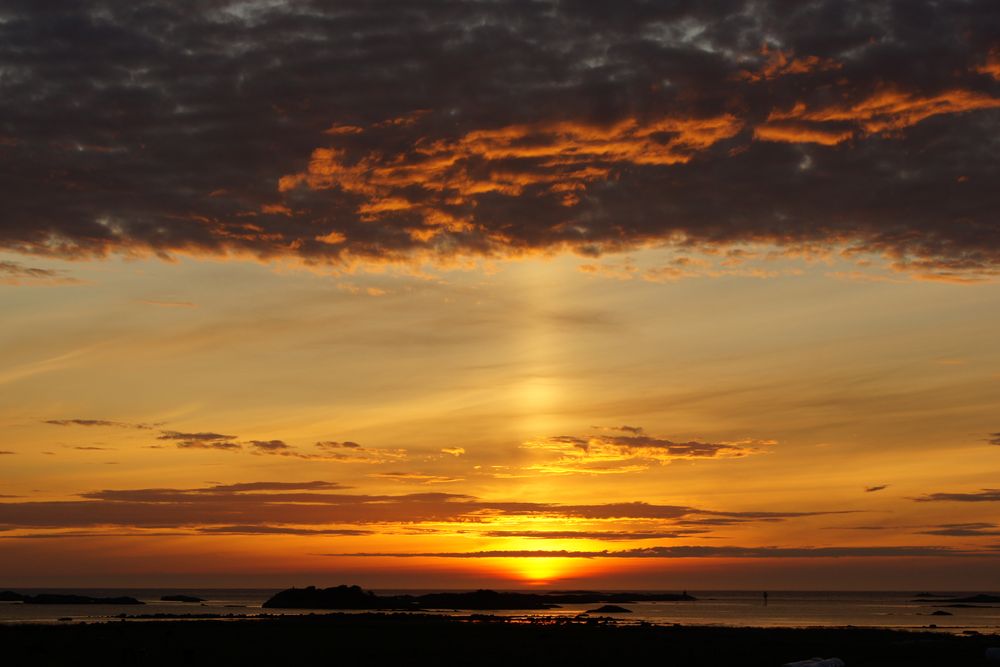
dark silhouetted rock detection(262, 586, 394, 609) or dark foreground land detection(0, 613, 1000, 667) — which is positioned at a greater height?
dark silhouetted rock detection(262, 586, 394, 609)

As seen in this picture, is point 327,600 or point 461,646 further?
point 327,600

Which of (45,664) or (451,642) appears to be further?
(451,642)

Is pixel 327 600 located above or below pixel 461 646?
above

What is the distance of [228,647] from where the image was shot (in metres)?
60.3

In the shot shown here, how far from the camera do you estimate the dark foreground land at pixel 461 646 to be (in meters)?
52.5

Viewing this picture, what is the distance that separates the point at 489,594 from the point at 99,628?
100592mm

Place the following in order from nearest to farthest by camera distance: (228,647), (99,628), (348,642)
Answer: (228,647), (348,642), (99,628)

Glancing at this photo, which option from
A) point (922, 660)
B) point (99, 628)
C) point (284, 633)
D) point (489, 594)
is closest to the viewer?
point (922, 660)

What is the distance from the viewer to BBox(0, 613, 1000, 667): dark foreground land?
172 ft

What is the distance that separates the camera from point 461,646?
6300cm

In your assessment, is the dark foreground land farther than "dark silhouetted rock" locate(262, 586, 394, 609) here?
No

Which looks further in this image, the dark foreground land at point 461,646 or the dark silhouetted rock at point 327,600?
the dark silhouetted rock at point 327,600

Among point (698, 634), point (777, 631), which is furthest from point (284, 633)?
point (777, 631)

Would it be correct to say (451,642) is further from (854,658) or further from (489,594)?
(489,594)
